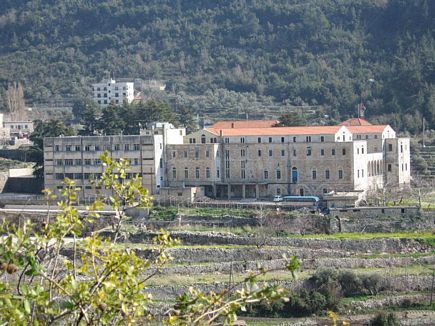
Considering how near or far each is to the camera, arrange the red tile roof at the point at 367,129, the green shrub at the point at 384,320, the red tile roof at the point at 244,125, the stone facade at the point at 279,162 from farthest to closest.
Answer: the red tile roof at the point at 244,125
the red tile roof at the point at 367,129
the stone facade at the point at 279,162
the green shrub at the point at 384,320

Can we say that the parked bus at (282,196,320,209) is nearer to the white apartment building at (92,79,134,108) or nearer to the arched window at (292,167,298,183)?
the arched window at (292,167,298,183)

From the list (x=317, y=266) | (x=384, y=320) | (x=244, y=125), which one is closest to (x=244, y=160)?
(x=244, y=125)

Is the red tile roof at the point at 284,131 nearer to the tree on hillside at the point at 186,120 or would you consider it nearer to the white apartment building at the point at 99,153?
the white apartment building at the point at 99,153

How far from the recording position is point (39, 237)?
10250 millimetres

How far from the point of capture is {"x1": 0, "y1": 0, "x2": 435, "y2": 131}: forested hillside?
8481 centimetres

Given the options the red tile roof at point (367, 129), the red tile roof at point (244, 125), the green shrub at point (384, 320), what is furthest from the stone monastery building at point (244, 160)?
the green shrub at point (384, 320)

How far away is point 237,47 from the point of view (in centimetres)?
10981

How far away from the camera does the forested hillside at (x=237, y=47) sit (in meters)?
84.8

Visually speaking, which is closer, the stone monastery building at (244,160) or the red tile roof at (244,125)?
the stone monastery building at (244,160)

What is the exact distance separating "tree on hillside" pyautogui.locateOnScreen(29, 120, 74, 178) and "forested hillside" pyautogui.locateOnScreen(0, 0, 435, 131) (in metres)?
25.6

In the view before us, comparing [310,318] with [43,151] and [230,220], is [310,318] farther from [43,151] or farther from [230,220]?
[43,151]

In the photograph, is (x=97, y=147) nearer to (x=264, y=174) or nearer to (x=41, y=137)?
(x=41, y=137)

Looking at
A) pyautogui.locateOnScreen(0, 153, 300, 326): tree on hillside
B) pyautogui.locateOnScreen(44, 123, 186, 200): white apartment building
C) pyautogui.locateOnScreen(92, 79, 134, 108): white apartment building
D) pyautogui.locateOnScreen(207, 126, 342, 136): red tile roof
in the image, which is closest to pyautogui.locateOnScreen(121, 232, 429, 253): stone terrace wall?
pyautogui.locateOnScreen(44, 123, 186, 200): white apartment building

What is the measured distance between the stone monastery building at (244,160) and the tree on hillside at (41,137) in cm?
237
